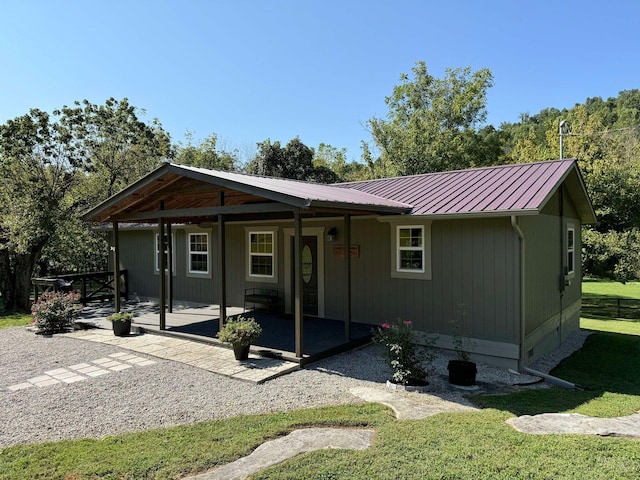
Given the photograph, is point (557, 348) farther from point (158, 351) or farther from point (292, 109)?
point (292, 109)

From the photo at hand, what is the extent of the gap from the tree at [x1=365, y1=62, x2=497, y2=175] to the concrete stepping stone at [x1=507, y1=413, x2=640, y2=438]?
19.4 meters

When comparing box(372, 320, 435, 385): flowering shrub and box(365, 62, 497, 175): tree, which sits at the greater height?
box(365, 62, 497, 175): tree

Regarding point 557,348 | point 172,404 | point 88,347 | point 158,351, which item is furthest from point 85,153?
point 557,348

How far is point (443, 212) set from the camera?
6762mm

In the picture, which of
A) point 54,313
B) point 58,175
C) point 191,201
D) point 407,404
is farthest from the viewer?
point 58,175

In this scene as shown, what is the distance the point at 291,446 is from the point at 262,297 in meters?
6.49

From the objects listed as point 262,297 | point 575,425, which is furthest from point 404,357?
point 262,297

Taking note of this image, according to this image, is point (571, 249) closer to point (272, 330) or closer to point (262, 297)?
point (272, 330)

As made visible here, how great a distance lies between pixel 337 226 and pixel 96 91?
12.6m

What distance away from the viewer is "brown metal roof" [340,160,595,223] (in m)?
6.37

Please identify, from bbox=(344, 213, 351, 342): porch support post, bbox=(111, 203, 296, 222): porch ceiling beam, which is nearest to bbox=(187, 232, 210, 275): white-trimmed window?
bbox=(111, 203, 296, 222): porch ceiling beam

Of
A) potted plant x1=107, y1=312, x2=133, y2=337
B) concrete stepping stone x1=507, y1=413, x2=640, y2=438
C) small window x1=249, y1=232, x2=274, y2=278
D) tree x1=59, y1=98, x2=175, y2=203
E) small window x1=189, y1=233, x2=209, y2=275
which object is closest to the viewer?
concrete stepping stone x1=507, y1=413, x2=640, y2=438

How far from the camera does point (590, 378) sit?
22.3ft

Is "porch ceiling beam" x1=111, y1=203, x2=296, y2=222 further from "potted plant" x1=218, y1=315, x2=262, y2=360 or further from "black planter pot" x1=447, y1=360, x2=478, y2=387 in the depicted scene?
"black planter pot" x1=447, y1=360, x2=478, y2=387
